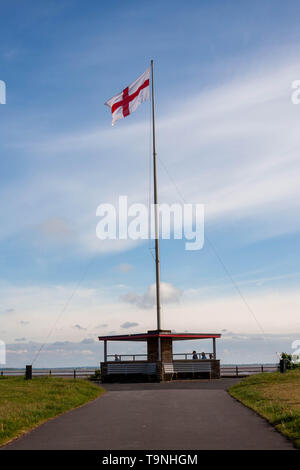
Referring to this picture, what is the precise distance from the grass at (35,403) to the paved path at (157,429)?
1.49 feet

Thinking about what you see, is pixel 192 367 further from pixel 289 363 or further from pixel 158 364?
pixel 289 363

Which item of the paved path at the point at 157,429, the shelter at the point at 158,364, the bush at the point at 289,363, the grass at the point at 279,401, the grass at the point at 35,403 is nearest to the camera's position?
the paved path at the point at 157,429

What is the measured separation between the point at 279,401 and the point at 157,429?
6.80 m

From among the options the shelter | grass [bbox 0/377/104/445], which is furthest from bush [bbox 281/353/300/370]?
grass [bbox 0/377/104/445]

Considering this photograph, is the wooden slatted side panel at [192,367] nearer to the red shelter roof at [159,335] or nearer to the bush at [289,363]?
the red shelter roof at [159,335]

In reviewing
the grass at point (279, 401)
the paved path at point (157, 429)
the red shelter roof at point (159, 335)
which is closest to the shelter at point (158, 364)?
the red shelter roof at point (159, 335)

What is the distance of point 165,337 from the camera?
35.6m

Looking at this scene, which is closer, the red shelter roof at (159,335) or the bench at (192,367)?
the red shelter roof at (159,335)

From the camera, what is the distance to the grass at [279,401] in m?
12.0

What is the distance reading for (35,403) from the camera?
1784 cm

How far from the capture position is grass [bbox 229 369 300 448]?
11992 millimetres

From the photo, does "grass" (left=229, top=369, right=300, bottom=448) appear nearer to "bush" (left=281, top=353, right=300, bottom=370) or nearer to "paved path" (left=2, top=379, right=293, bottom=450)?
"paved path" (left=2, top=379, right=293, bottom=450)
